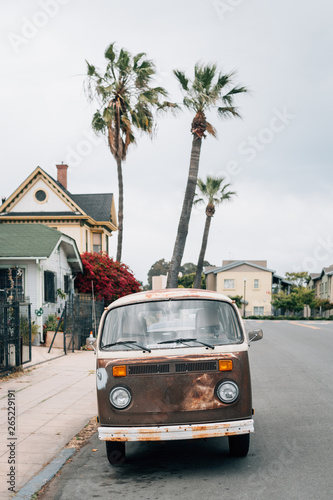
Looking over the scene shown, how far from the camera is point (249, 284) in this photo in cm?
7594

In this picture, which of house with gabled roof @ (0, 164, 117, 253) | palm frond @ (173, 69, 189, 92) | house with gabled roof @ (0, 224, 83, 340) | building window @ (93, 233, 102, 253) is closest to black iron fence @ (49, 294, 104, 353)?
house with gabled roof @ (0, 224, 83, 340)

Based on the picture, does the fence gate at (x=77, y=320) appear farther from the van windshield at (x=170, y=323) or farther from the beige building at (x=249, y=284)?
the beige building at (x=249, y=284)

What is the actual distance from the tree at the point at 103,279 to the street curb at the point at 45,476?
21.1 metres

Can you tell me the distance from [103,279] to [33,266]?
22.1 ft

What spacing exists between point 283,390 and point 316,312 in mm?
75658

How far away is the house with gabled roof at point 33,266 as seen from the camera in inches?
839

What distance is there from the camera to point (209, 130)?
80.3 feet

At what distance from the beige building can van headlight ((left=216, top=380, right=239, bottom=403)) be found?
6954 cm

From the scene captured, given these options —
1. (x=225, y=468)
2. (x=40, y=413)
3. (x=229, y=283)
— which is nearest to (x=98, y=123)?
(x=40, y=413)

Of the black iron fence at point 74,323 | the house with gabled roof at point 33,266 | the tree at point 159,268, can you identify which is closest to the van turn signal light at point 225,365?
the black iron fence at point 74,323

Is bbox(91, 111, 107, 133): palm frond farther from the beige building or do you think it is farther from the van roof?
the beige building

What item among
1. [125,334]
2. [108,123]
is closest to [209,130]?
[108,123]

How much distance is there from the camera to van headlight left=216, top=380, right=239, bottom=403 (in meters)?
5.70

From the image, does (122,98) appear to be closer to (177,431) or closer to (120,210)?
(120,210)
